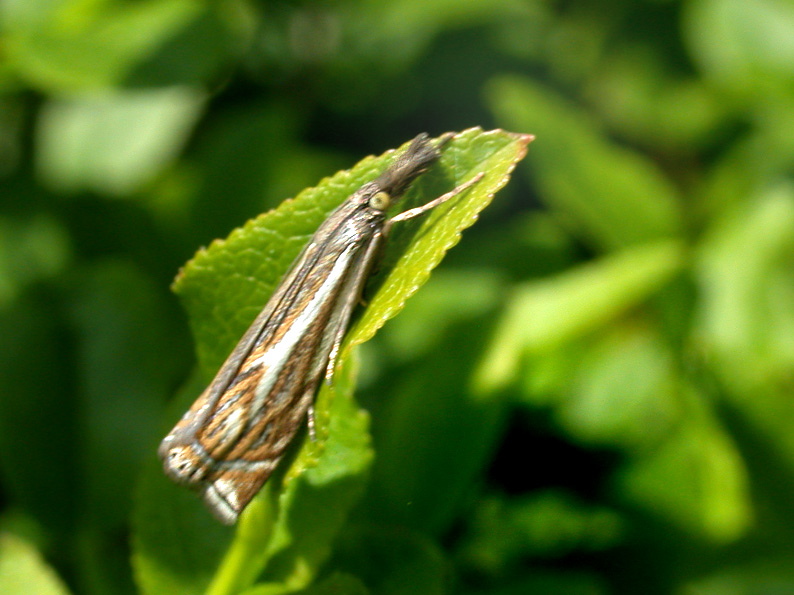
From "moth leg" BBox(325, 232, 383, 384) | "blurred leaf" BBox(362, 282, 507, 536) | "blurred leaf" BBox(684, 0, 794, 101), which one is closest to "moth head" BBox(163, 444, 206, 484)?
"moth leg" BBox(325, 232, 383, 384)

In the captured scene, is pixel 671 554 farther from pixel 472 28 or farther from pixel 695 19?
pixel 472 28

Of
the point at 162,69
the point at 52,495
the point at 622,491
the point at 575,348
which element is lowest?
the point at 622,491

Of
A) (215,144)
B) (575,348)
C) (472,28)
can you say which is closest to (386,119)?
(472,28)

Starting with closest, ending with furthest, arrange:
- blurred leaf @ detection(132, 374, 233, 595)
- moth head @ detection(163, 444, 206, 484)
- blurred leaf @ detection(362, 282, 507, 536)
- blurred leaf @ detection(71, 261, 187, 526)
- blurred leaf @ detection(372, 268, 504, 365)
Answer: moth head @ detection(163, 444, 206, 484) < blurred leaf @ detection(132, 374, 233, 595) < blurred leaf @ detection(362, 282, 507, 536) < blurred leaf @ detection(71, 261, 187, 526) < blurred leaf @ detection(372, 268, 504, 365)

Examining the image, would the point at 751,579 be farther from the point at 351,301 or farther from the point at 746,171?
the point at 746,171

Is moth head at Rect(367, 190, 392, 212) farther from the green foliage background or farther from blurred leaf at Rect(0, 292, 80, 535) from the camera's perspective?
blurred leaf at Rect(0, 292, 80, 535)

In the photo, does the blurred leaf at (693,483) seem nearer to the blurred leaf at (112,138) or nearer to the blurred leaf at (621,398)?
the blurred leaf at (621,398)
